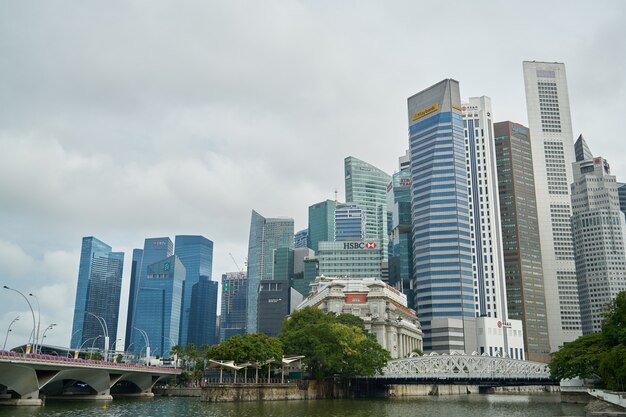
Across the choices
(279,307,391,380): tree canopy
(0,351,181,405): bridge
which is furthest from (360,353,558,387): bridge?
(0,351,181,405): bridge

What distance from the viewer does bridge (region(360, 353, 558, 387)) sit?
132250 mm

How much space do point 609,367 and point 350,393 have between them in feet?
222

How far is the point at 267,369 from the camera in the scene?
129m

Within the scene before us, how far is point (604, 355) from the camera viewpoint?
92625mm

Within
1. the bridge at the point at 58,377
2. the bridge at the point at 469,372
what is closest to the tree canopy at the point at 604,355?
the bridge at the point at 469,372

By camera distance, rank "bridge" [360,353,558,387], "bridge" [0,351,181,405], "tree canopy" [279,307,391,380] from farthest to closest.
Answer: "bridge" [360,353,558,387] → "tree canopy" [279,307,391,380] → "bridge" [0,351,181,405]

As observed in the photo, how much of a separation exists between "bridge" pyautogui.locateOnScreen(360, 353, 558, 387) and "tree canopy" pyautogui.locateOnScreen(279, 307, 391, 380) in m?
7.36

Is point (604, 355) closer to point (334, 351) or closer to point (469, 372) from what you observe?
point (469, 372)

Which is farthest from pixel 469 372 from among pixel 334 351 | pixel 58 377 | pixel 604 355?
pixel 58 377

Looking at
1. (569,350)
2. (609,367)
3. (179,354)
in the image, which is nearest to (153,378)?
(179,354)

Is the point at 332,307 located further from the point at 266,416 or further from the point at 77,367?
the point at 266,416

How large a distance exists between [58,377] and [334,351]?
183 ft

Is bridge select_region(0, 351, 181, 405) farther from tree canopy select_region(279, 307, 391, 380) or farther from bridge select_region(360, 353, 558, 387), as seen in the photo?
bridge select_region(360, 353, 558, 387)

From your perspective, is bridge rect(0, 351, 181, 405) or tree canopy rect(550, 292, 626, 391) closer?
tree canopy rect(550, 292, 626, 391)
